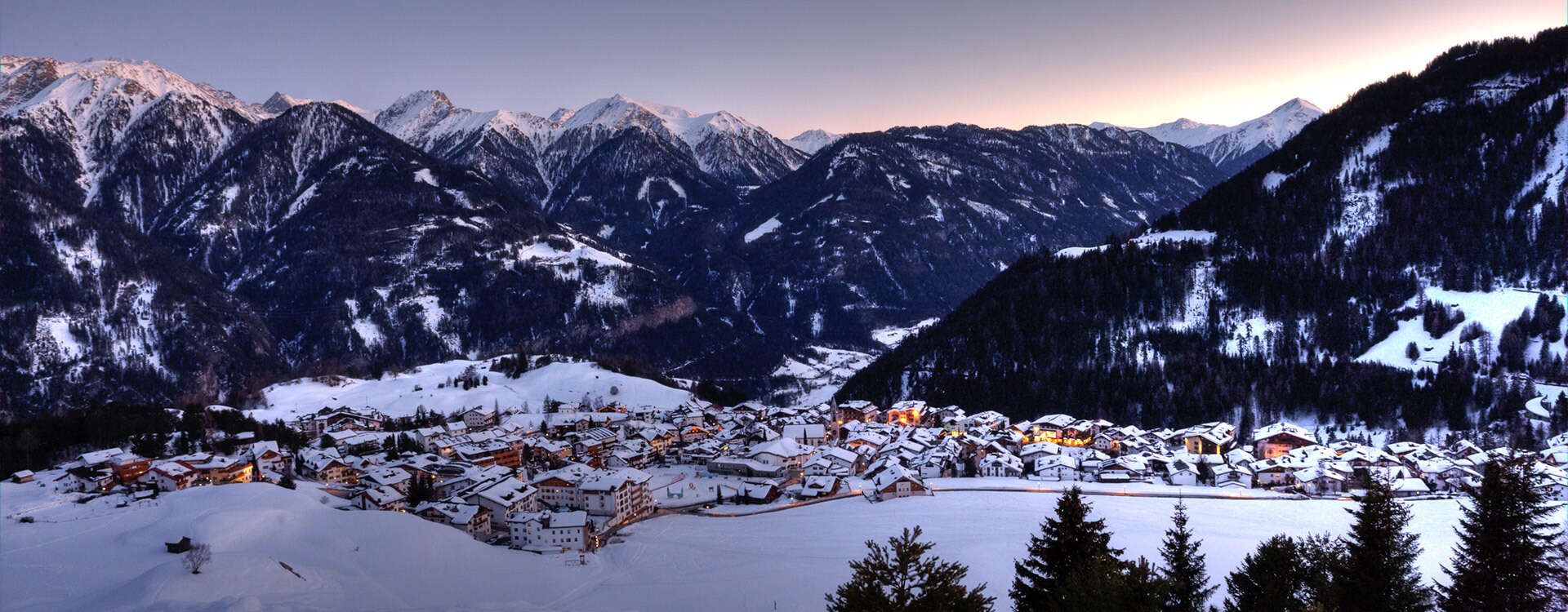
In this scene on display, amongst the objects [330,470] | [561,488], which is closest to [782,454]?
[561,488]

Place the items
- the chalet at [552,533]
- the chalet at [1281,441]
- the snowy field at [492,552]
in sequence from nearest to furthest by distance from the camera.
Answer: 1. the snowy field at [492,552]
2. the chalet at [552,533]
3. the chalet at [1281,441]

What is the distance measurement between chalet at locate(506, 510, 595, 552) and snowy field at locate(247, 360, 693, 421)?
191ft

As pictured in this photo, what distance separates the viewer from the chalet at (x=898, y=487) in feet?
187

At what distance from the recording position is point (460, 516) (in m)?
52.9

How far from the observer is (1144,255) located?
354 feet

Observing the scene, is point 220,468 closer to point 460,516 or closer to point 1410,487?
point 460,516

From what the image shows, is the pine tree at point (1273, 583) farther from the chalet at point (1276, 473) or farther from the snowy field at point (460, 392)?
the snowy field at point (460, 392)

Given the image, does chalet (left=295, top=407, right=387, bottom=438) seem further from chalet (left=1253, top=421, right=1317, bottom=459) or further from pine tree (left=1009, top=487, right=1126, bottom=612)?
pine tree (left=1009, top=487, right=1126, bottom=612)

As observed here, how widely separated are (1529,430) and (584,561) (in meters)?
70.6

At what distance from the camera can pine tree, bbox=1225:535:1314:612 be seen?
20.4 m

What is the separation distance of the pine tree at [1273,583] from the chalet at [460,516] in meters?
42.9

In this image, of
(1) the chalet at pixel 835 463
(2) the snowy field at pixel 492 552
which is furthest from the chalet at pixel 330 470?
(1) the chalet at pixel 835 463

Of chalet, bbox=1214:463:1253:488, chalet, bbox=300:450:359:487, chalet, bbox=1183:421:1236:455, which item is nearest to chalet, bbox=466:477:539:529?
chalet, bbox=300:450:359:487

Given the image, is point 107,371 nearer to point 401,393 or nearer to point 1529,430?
point 401,393
